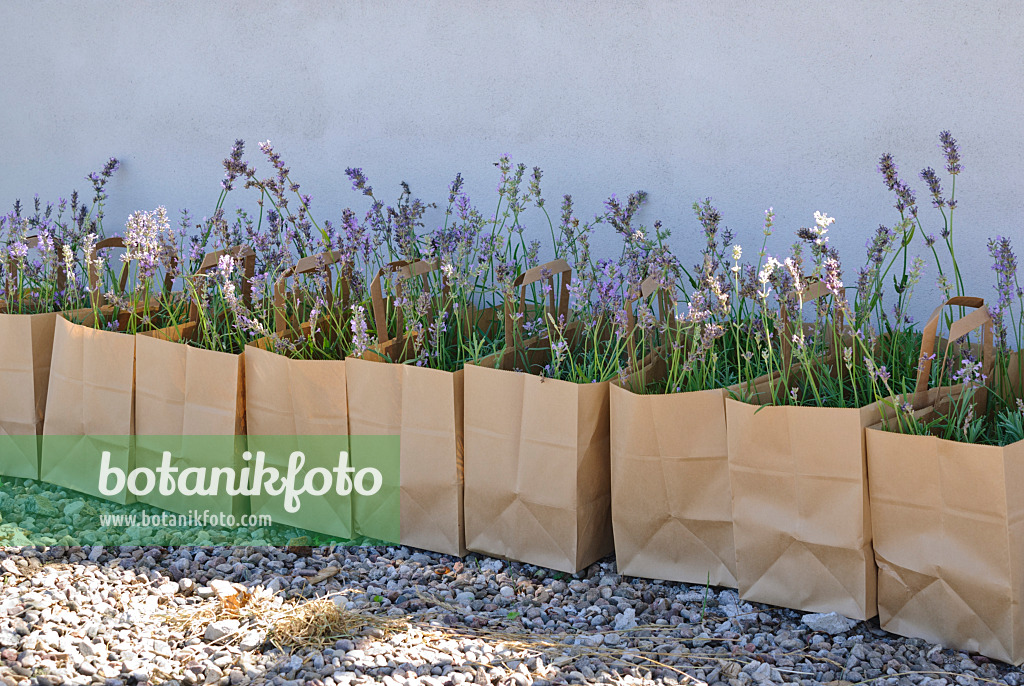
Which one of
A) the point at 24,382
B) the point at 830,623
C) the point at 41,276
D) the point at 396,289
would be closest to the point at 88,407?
the point at 24,382

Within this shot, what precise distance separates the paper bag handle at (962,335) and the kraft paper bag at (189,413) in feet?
5.17

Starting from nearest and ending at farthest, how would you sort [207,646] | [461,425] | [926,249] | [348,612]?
[207,646]
[348,612]
[461,425]
[926,249]

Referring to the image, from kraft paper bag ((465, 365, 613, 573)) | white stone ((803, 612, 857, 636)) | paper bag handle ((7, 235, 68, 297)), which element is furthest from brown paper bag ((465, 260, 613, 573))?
paper bag handle ((7, 235, 68, 297))

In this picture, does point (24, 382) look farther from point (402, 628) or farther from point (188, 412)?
point (402, 628)

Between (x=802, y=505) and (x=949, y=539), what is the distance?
0.27 metres

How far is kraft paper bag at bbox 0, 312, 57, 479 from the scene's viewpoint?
2652 millimetres

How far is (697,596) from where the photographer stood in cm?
202

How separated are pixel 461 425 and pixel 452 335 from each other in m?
0.41

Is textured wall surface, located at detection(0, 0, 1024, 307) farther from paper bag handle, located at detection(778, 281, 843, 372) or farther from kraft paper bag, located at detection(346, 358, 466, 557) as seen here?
kraft paper bag, located at detection(346, 358, 466, 557)

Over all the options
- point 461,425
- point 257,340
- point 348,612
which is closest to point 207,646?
point 348,612

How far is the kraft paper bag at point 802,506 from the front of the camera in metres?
1.80

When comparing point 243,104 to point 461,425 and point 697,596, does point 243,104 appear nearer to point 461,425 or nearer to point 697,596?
point 461,425

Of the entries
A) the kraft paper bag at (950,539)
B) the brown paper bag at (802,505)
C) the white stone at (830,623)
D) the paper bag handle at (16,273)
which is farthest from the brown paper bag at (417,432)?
the paper bag handle at (16,273)

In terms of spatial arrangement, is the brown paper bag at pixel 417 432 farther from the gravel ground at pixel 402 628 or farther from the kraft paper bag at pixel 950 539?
the kraft paper bag at pixel 950 539
